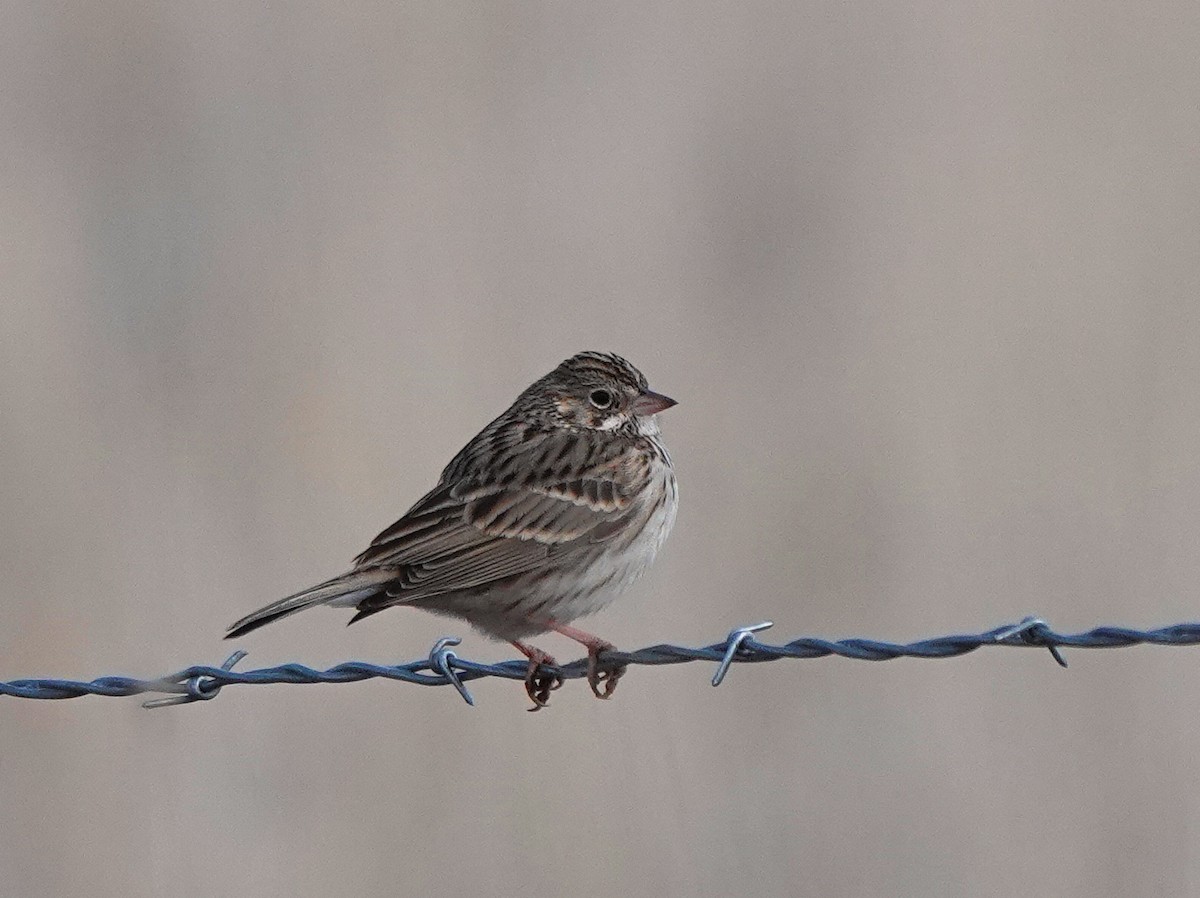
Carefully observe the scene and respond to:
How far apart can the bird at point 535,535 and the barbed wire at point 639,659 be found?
49 cm

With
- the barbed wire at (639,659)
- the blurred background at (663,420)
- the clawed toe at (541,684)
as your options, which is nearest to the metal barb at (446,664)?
the barbed wire at (639,659)

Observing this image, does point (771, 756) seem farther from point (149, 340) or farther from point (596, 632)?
point (149, 340)

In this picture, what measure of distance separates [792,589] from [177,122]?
388 centimetres

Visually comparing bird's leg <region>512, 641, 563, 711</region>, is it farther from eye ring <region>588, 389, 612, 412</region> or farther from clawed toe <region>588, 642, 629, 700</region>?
eye ring <region>588, 389, 612, 412</region>

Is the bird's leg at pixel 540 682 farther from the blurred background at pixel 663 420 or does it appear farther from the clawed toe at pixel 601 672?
the blurred background at pixel 663 420

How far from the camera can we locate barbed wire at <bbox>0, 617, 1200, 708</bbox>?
421 centimetres

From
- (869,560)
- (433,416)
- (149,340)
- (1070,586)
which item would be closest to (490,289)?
(433,416)

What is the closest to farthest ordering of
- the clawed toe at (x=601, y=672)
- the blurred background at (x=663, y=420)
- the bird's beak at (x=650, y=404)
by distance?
1. the clawed toe at (x=601, y=672)
2. the bird's beak at (x=650, y=404)
3. the blurred background at (x=663, y=420)

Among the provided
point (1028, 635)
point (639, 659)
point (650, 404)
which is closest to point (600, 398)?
point (650, 404)

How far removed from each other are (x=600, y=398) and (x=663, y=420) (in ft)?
5.05

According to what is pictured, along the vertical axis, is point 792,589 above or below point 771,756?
above

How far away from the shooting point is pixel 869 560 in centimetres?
858

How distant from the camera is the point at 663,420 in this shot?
888 centimetres

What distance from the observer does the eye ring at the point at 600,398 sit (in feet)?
24.2
